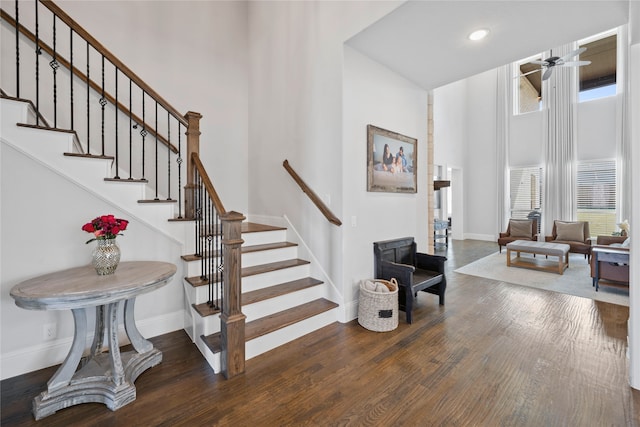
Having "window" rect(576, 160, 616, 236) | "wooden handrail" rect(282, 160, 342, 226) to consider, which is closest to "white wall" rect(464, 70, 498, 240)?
"window" rect(576, 160, 616, 236)

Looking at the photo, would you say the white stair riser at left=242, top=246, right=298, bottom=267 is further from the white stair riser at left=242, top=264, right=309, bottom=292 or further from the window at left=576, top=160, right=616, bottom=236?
the window at left=576, top=160, right=616, bottom=236

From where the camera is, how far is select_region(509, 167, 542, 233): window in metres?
7.75

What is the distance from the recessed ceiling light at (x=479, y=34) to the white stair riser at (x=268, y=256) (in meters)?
2.99

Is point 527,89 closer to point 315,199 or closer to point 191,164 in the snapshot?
point 315,199

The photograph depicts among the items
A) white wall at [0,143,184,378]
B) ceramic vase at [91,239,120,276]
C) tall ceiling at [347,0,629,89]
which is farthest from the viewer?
tall ceiling at [347,0,629,89]

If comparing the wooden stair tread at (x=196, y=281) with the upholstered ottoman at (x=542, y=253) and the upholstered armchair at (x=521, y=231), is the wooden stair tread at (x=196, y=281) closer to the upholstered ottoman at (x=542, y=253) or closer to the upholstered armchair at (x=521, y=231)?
the upholstered ottoman at (x=542, y=253)

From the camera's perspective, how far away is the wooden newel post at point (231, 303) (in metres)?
2.02

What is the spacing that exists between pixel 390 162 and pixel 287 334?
7.63ft

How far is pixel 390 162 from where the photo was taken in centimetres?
344

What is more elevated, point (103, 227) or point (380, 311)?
point (103, 227)

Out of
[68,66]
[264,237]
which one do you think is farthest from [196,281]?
[68,66]

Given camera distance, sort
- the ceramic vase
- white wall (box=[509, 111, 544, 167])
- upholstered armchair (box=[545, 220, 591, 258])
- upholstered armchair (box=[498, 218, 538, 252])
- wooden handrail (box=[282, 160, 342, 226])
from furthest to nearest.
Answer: white wall (box=[509, 111, 544, 167])
upholstered armchair (box=[498, 218, 538, 252])
upholstered armchair (box=[545, 220, 591, 258])
wooden handrail (box=[282, 160, 342, 226])
the ceramic vase

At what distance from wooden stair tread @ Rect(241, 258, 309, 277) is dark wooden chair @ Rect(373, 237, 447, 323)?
92cm

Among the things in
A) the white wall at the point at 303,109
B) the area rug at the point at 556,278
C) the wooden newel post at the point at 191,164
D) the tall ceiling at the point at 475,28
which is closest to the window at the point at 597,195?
the area rug at the point at 556,278
